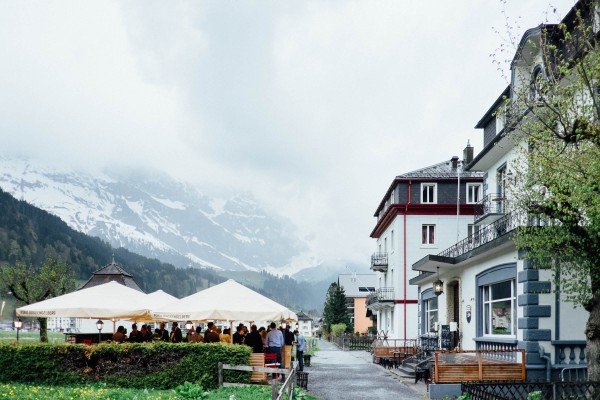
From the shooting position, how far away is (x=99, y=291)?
22.0 metres

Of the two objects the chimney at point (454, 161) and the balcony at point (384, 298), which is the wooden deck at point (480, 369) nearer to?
the balcony at point (384, 298)

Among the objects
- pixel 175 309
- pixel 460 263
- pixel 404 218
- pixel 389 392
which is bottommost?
pixel 389 392

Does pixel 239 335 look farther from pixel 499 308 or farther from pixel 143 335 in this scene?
pixel 499 308

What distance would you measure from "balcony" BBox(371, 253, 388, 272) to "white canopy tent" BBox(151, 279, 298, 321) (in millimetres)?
32310

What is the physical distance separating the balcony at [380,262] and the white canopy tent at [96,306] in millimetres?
32288

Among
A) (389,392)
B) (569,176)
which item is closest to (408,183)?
(389,392)

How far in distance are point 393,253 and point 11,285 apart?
88.9 ft

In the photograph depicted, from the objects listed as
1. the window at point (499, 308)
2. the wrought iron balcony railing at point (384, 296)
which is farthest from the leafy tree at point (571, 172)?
the wrought iron balcony railing at point (384, 296)

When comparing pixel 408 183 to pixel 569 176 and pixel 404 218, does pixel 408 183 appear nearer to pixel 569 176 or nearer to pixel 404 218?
pixel 404 218

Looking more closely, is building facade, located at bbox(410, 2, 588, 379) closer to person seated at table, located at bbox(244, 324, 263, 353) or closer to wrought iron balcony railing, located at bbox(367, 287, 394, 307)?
person seated at table, located at bbox(244, 324, 263, 353)

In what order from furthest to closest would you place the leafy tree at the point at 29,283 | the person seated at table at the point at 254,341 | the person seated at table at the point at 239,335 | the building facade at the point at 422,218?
the leafy tree at the point at 29,283, the building facade at the point at 422,218, the person seated at table at the point at 239,335, the person seated at table at the point at 254,341

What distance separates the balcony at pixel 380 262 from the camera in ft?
174

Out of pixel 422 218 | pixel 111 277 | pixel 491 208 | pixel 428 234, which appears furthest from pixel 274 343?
pixel 111 277

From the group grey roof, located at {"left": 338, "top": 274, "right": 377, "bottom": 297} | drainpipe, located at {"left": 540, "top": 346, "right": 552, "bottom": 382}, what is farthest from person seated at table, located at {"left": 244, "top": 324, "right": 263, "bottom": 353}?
grey roof, located at {"left": 338, "top": 274, "right": 377, "bottom": 297}
